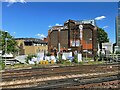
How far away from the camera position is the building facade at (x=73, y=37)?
6617 cm

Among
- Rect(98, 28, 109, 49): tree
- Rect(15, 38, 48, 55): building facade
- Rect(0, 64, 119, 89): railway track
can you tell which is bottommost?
Rect(0, 64, 119, 89): railway track

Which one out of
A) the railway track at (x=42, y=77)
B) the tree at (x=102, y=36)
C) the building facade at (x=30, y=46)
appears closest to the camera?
the railway track at (x=42, y=77)

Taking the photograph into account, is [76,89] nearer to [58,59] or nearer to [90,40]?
[58,59]

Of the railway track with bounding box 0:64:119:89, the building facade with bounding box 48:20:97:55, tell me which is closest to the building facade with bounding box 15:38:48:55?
the building facade with bounding box 48:20:97:55

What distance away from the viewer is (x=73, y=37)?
6888 cm

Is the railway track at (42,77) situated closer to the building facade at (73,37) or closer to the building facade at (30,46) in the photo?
the building facade at (73,37)

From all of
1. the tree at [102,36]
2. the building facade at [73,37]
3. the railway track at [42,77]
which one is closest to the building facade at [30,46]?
the building facade at [73,37]

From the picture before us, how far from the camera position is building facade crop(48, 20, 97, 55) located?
66169 millimetres

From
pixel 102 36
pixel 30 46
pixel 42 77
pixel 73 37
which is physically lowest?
pixel 42 77

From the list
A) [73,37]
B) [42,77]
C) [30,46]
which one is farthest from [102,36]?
[42,77]

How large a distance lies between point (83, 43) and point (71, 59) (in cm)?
2860

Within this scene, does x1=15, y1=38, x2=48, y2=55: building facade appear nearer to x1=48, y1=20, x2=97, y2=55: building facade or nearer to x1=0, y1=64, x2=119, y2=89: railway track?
x1=48, y1=20, x2=97, y2=55: building facade

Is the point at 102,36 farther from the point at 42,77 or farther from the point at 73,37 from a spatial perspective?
the point at 42,77

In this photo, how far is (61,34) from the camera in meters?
72.1
